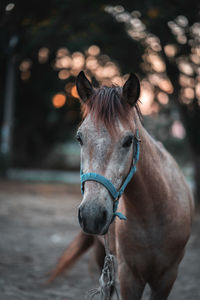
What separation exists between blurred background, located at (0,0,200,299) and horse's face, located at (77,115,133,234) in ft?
2.18

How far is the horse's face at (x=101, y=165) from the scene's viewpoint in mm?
1677

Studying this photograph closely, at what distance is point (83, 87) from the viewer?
2.18 meters

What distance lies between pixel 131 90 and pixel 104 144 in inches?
18.4

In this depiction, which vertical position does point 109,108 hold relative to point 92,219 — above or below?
above

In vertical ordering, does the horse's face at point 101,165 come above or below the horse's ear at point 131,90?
below

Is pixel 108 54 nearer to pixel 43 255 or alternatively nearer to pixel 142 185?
pixel 43 255

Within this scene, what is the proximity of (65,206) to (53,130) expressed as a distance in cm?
1176

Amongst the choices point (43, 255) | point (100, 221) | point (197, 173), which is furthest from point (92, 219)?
point (197, 173)

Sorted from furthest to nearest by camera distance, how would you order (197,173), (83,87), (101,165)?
(197,173), (83,87), (101,165)

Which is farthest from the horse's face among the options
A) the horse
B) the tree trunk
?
the tree trunk

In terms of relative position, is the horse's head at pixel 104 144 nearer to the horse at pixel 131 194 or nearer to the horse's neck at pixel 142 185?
the horse at pixel 131 194

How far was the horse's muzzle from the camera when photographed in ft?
5.44

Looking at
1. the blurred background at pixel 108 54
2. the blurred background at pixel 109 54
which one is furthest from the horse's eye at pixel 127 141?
the blurred background at pixel 109 54

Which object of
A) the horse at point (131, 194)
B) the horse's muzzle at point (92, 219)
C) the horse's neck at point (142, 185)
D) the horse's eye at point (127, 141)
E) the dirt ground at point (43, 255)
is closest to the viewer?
the horse's muzzle at point (92, 219)
